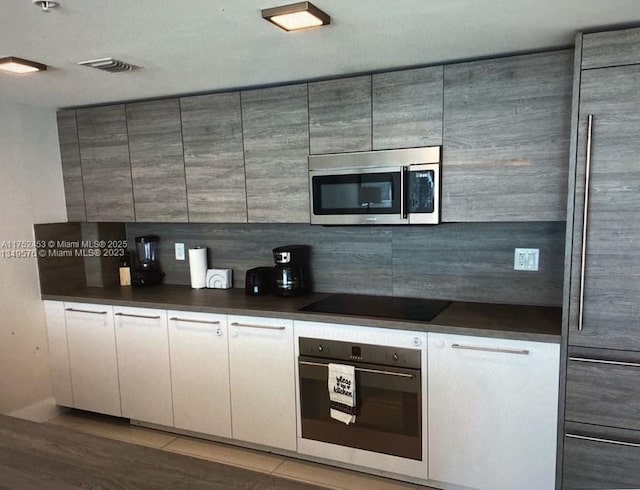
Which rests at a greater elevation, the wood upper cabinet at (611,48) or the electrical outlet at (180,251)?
the wood upper cabinet at (611,48)

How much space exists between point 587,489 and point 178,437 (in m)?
2.30

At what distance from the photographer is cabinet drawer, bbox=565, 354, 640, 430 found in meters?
1.92

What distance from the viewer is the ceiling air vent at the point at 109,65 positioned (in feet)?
6.95

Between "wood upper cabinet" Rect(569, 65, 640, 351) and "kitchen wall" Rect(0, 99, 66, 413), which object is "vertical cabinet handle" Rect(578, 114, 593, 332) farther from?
"kitchen wall" Rect(0, 99, 66, 413)

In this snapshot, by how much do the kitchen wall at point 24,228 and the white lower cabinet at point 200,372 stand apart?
1.09 meters

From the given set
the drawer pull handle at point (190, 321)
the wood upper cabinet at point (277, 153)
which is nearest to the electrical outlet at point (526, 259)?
the wood upper cabinet at point (277, 153)

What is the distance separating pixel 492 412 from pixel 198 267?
211 centimetres

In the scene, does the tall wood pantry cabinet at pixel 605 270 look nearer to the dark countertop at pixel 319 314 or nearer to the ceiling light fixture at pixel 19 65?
the dark countertop at pixel 319 314

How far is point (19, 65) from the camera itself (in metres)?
2.11

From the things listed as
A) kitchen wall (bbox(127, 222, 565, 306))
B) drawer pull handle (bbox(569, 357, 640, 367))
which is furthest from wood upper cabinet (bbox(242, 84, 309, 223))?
drawer pull handle (bbox(569, 357, 640, 367))

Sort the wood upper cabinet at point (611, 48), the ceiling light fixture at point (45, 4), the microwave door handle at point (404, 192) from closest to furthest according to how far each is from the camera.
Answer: the ceiling light fixture at point (45, 4), the wood upper cabinet at point (611, 48), the microwave door handle at point (404, 192)

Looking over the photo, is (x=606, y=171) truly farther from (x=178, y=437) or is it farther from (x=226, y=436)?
(x=178, y=437)

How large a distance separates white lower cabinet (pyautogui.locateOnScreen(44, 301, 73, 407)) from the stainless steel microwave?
1.95 metres

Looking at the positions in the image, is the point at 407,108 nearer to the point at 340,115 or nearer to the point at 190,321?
the point at 340,115
